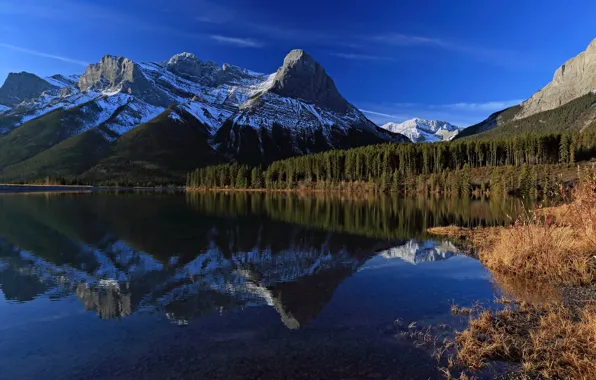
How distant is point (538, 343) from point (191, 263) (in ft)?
69.7

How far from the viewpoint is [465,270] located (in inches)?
976

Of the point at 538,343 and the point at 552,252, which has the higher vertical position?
the point at 552,252

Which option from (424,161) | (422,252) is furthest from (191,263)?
(424,161)

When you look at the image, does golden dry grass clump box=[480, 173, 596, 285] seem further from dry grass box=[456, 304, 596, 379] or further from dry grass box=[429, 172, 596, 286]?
dry grass box=[456, 304, 596, 379]

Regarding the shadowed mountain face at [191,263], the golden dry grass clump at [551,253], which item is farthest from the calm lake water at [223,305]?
the golden dry grass clump at [551,253]

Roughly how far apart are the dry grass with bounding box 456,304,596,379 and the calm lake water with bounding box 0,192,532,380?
57.3 inches

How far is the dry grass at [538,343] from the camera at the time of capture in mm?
10188

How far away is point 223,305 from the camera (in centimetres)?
1725

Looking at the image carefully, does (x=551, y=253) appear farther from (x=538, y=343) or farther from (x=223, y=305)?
(x=223, y=305)

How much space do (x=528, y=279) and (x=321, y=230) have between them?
2728cm

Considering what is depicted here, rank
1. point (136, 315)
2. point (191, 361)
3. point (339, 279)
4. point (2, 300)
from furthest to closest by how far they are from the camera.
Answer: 1. point (339, 279)
2. point (2, 300)
3. point (136, 315)
4. point (191, 361)

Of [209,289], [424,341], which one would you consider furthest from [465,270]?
[209,289]

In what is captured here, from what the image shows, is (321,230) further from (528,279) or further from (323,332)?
(323,332)

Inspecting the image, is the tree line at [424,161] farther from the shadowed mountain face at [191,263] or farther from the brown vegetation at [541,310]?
the brown vegetation at [541,310]
